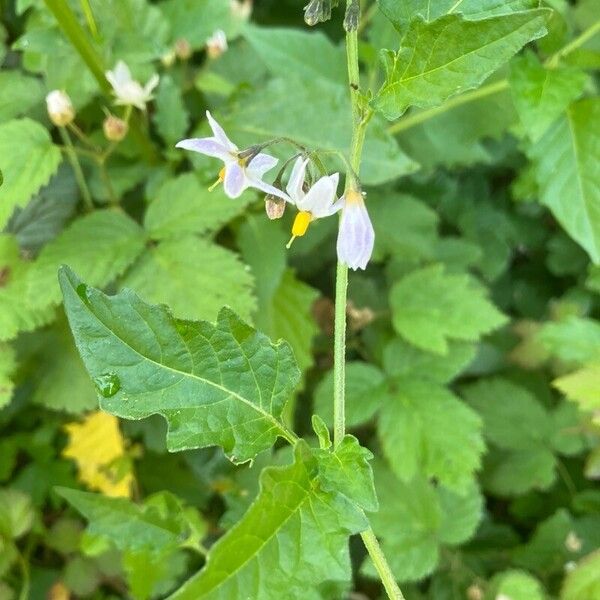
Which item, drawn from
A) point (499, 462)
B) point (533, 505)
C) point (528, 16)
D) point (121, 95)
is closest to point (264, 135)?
point (121, 95)

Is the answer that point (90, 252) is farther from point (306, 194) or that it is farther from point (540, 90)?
point (540, 90)

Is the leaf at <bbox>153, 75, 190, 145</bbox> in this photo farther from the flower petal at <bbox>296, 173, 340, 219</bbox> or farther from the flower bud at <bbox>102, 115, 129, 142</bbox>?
the flower petal at <bbox>296, 173, 340, 219</bbox>

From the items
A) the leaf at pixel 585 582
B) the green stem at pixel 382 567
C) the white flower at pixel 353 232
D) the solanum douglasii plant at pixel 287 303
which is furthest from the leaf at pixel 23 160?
the leaf at pixel 585 582

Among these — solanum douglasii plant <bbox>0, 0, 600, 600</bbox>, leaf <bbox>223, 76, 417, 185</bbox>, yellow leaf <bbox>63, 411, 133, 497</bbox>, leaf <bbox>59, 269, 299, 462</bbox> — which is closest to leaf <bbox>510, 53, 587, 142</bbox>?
solanum douglasii plant <bbox>0, 0, 600, 600</bbox>

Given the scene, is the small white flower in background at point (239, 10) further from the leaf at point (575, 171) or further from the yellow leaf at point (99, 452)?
the yellow leaf at point (99, 452)

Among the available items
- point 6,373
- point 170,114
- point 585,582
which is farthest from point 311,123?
point 585,582

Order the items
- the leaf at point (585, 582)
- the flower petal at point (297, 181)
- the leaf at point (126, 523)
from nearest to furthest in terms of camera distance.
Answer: the flower petal at point (297, 181) → the leaf at point (126, 523) → the leaf at point (585, 582)
